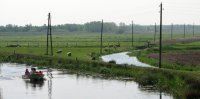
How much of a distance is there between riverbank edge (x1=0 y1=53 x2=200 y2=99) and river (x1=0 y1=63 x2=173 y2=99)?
1432 millimetres

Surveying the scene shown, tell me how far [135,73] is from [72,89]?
9.97m

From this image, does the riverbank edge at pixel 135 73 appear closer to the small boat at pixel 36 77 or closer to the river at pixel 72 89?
the river at pixel 72 89

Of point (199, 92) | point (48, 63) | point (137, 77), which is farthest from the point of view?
point (48, 63)

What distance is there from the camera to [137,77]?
158ft

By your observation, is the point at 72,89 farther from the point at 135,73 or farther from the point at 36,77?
the point at 135,73

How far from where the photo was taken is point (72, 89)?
4281 centimetres

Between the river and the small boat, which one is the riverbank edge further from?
the small boat

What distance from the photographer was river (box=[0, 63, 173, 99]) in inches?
1503

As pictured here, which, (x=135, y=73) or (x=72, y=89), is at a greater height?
(x=135, y=73)

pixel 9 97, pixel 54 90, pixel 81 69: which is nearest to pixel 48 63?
pixel 81 69

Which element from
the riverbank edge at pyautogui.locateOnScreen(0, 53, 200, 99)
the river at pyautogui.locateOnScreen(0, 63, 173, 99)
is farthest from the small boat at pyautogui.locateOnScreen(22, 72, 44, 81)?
the riverbank edge at pyautogui.locateOnScreen(0, 53, 200, 99)

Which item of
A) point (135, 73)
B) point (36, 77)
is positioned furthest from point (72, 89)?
point (135, 73)

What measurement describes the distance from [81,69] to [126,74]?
9.56 m

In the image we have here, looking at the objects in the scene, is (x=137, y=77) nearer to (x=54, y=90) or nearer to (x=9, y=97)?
(x=54, y=90)
